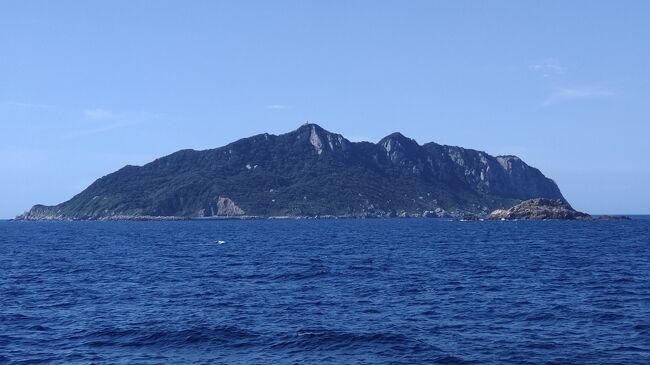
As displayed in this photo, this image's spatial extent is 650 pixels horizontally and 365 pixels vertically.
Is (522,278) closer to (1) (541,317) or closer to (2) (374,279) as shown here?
(2) (374,279)

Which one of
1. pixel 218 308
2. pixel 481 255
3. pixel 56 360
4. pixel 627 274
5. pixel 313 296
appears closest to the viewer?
pixel 56 360

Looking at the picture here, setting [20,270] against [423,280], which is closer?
[423,280]

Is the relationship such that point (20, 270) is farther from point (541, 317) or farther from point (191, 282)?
point (541, 317)

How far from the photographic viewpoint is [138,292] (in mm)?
58781

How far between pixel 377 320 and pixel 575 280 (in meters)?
28.6

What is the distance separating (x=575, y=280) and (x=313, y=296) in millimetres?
26554

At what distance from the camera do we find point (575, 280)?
2584 inches

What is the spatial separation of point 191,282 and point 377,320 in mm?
26101

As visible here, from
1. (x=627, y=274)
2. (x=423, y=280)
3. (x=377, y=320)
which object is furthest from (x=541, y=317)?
(x=627, y=274)

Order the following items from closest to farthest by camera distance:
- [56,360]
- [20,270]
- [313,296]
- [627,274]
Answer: [56,360] → [313,296] → [627,274] → [20,270]

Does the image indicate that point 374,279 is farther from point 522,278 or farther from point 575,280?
point 575,280

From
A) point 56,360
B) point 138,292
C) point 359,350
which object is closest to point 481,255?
point 138,292

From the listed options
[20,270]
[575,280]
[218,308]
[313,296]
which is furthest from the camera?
[20,270]

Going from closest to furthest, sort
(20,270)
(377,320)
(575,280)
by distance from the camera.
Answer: (377,320)
(575,280)
(20,270)
